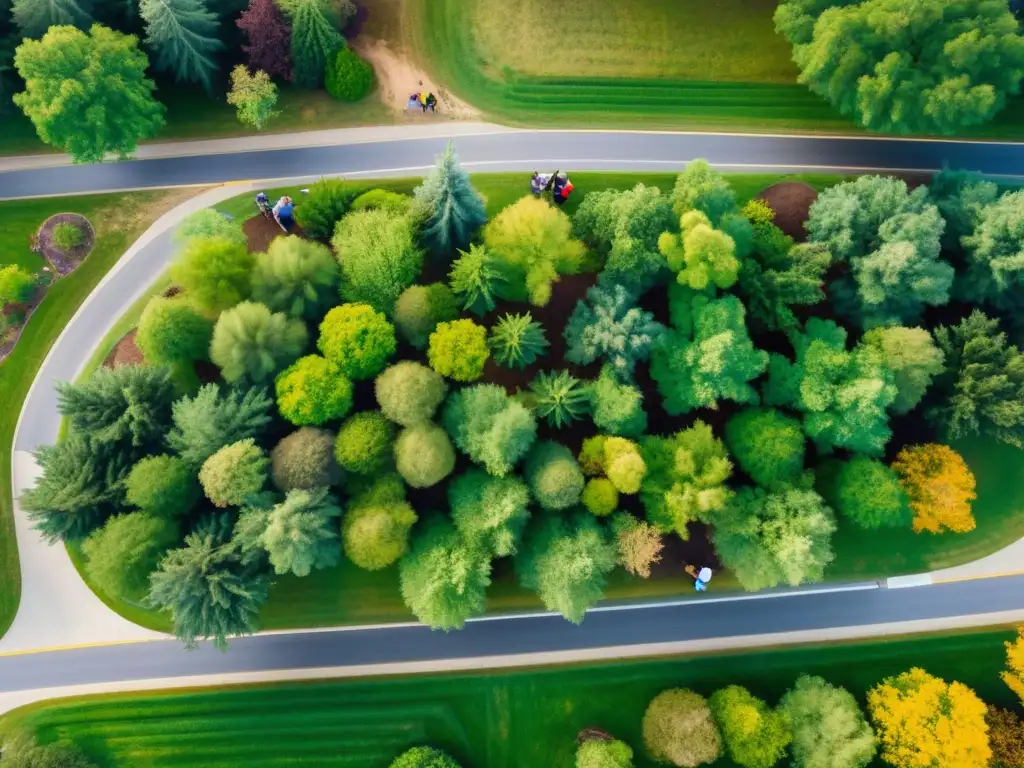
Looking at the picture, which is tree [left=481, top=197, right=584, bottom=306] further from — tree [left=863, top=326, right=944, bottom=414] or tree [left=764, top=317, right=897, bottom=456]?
tree [left=863, top=326, right=944, bottom=414]

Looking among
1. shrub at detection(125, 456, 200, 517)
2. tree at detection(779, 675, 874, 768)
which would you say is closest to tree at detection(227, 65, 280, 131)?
shrub at detection(125, 456, 200, 517)

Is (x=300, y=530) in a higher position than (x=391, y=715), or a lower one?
higher

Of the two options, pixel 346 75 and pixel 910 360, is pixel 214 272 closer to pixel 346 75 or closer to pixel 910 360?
pixel 346 75

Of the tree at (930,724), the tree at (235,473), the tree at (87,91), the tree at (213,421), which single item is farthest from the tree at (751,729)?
the tree at (87,91)

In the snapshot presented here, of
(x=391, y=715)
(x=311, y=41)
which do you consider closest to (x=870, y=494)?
(x=391, y=715)

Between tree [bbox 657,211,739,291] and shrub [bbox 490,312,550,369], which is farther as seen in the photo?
shrub [bbox 490,312,550,369]

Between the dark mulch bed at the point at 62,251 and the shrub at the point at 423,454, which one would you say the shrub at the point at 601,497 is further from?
the dark mulch bed at the point at 62,251

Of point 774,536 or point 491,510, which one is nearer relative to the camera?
point 491,510
